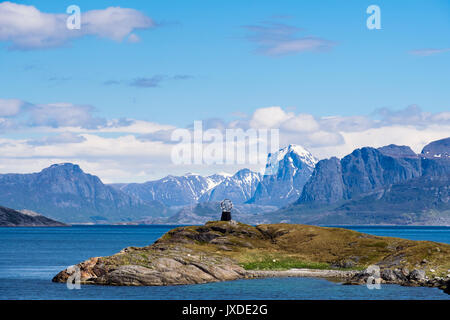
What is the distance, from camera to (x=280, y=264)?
112938 millimetres

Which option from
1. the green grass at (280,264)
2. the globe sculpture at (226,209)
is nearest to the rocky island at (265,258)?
the green grass at (280,264)

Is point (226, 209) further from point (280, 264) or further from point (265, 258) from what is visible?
point (280, 264)

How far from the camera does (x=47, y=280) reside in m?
104

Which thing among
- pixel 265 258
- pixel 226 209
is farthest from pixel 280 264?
pixel 226 209

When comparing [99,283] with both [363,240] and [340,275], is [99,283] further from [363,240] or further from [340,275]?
[363,240]

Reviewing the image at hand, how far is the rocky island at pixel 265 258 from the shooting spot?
309 ft

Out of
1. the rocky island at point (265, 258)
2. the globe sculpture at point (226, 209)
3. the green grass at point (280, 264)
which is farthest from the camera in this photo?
the globe sculpture at point (226, 209)

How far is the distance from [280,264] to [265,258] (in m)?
3.50

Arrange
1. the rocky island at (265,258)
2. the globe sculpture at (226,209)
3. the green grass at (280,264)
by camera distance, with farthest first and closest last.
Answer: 1. the globe sculpture at (226,209)
2. the green grass at (280,264)
3. the rocky island at (265,258)

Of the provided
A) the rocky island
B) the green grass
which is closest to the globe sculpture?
the rocky island

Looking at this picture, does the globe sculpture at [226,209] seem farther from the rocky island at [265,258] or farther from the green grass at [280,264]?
the green grass at [280,264]

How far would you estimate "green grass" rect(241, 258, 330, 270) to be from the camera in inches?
4340

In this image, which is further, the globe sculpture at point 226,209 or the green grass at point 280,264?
the globe sculpture at point 226,209
